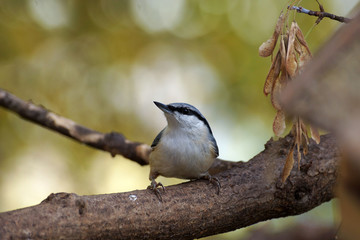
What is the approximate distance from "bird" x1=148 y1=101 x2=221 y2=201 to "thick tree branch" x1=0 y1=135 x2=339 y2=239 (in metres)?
0.29

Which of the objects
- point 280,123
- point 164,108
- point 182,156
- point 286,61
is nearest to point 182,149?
point 182,156

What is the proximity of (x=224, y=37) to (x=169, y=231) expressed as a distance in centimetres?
322

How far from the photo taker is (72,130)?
404 cm

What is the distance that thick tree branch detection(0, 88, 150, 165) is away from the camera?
4.02m

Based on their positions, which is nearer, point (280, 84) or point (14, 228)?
point (14, 228)

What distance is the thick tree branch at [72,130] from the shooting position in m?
4.02

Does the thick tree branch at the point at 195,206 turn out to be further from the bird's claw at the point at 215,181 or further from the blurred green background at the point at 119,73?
the blurred green background at the point at 119,73

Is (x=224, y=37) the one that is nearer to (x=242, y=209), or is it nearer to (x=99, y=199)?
(x=242, y=209)

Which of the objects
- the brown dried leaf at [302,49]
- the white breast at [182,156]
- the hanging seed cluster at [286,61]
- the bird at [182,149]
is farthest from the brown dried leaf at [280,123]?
the white breast at [182,156]

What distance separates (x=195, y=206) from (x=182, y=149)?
2.33ft

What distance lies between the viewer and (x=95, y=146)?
13.6 ft

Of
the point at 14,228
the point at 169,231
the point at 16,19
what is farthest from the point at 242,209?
the point at 16,19

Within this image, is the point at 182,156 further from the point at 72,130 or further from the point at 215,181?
the point at 72,130

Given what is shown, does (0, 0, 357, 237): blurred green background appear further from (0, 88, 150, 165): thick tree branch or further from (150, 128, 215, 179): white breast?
(150, 128, 215, 179): white breast
